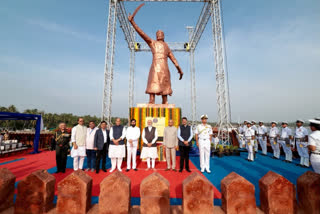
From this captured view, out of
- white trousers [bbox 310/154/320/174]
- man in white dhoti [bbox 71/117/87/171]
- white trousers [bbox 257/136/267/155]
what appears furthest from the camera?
white trousers [bbox 257/136/267/155]

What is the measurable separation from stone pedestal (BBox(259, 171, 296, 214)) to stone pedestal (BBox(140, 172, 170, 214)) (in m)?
0.55

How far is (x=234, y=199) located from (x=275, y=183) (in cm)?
24

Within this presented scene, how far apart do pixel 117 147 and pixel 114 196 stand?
12.2ft

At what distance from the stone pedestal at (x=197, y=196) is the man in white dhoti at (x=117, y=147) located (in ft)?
12.4

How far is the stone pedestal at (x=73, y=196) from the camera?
83cm

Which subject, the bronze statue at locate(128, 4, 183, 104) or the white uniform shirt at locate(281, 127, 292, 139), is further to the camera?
the white uniform shirt at locate(281, 127, 292, 139)

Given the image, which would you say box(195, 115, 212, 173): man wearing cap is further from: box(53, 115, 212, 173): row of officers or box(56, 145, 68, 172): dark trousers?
box(56, 145, 68, 172): dark trousers

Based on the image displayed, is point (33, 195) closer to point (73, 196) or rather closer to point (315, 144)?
point (73, 196)

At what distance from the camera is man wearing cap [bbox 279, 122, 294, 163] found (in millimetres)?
6022

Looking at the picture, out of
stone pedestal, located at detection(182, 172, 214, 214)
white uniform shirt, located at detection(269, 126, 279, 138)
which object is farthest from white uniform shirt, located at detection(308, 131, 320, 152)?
white uniform shirt, located at detection(269, 126, 279, 138)

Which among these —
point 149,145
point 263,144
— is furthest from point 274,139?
point 149,145

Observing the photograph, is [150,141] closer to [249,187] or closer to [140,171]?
[140,171]

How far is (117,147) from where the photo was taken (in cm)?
432

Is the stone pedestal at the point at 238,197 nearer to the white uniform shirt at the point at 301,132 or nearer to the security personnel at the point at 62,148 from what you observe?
the security personnel at the point at 62,148
